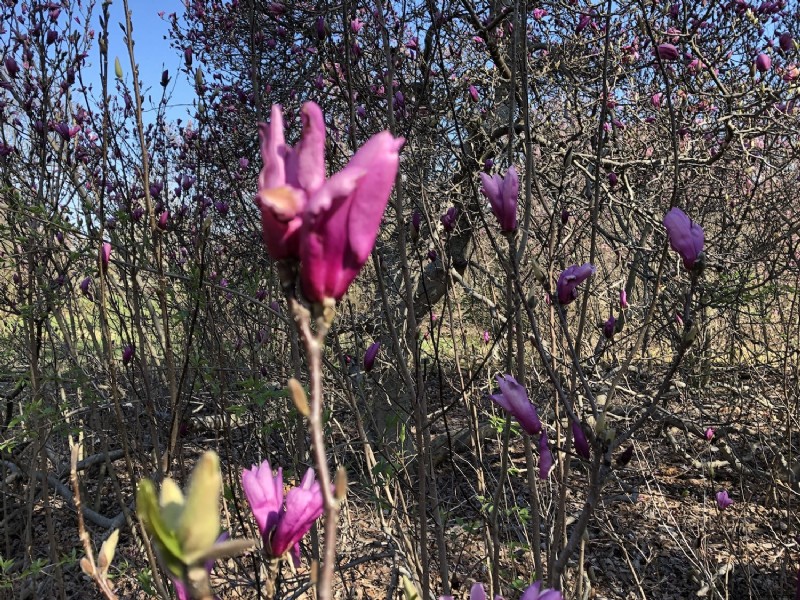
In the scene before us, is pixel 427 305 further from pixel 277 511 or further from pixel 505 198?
pixel 277 511

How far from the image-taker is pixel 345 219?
0.59 meters

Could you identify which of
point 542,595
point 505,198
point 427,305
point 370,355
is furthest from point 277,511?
point 427,305

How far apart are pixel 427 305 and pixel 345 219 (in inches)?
118

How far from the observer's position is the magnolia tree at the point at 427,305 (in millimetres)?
1634

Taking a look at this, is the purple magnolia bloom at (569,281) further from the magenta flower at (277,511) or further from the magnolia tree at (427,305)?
the magenta flower at (277,511)

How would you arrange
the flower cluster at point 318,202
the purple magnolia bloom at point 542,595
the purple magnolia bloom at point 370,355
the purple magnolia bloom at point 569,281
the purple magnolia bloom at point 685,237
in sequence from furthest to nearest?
the purple magnolia bloom at point 370,355
the purple magnolia bloom at point 569,281
the purple magnolia bloom at point 685,237
the purple magnolia bloom at point 542,595
the flower cluster at point 318,202

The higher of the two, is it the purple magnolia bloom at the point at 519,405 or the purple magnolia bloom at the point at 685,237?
the purple magnolia bloom at the point at 685,237

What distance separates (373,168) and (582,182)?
4318mm

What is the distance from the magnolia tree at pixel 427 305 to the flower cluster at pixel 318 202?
464mm

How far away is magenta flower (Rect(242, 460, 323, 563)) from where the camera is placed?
34.2 inches

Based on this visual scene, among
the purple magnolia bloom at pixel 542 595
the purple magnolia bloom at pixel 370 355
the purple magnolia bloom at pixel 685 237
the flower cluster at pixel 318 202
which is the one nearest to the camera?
the flower cluster at pixel 318 202

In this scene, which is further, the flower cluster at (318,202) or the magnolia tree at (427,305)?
the magnolia tree at (427,305)

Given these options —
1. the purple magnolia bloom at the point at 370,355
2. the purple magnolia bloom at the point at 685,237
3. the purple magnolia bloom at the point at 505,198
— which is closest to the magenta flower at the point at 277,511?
the purple magnolia bloom at the point at 505,198

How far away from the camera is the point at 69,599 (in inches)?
114
